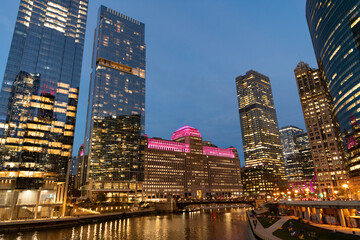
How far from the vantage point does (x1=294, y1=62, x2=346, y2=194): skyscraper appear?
563 ft

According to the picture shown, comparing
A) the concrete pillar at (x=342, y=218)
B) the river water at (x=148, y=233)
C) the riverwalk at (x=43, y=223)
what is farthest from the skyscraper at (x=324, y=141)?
the riverwalk at (x=43, y=223)

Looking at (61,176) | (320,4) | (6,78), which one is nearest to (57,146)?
(61,176)

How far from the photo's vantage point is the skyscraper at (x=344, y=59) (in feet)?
324

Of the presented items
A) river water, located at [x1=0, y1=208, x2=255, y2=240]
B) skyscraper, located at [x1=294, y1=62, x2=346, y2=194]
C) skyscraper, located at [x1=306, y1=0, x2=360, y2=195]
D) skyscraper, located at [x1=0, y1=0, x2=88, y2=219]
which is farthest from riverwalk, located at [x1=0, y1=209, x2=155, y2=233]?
skyscraper, located at [x1=294, y1=62, x2=346, y2=194]

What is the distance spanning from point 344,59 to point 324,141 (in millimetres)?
98132

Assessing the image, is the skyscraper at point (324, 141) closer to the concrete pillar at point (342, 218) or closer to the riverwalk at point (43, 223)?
the concrete pillar at point (342, 218)

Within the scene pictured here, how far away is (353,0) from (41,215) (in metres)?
161

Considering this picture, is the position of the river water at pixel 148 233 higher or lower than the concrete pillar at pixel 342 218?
lower

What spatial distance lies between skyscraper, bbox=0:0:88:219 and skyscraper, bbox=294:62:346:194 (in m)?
177

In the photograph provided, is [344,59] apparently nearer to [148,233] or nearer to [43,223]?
[148,233]

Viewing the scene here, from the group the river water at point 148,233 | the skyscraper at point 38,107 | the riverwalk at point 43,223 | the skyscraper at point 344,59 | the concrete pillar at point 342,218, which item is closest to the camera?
the concrete pillar at point 342,218

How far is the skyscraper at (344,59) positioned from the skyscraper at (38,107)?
13814cm

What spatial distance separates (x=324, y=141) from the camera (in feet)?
600

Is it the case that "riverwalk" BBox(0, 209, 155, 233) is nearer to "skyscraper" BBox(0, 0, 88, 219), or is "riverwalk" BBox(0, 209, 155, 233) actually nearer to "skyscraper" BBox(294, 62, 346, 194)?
"skyscraper" BBox(0, 0, 88, 219)
